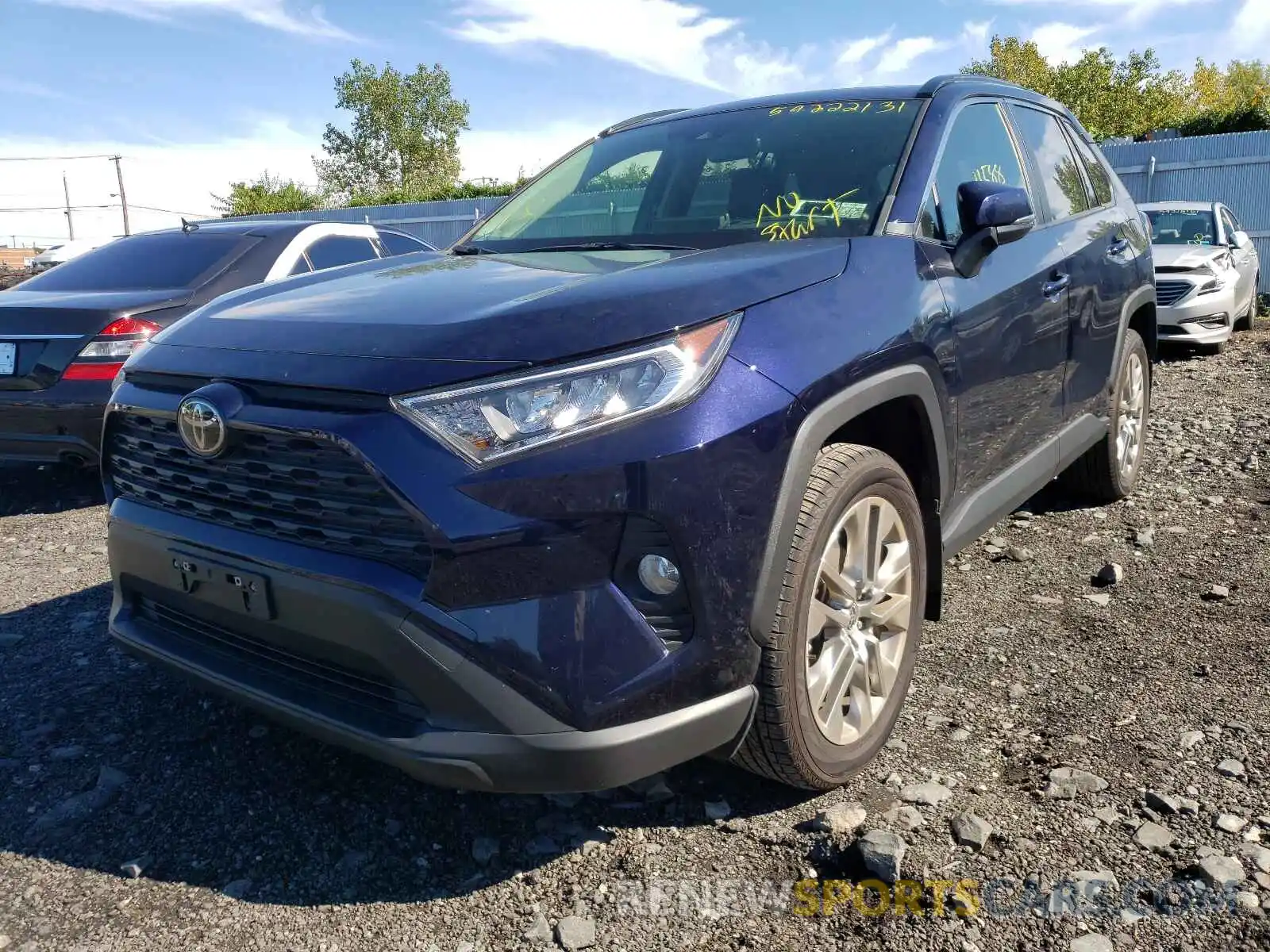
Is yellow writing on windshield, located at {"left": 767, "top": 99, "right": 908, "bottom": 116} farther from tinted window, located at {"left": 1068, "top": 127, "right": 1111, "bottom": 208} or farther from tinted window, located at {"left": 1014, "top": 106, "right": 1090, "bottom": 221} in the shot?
tinted window, located at {"left": 1068, "top": 127, "right": 1111, "bottom": 208}

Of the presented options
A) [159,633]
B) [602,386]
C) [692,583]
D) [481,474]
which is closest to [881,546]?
[692,583]

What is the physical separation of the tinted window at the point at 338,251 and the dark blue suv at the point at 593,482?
3730 millimetres

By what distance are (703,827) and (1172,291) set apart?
9.33m

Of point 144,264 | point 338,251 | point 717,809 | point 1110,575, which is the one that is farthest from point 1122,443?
Result: point 144,264

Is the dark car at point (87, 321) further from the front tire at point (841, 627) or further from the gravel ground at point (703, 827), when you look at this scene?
the front tire at point (841, 627)

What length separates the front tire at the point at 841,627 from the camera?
7.06 feet

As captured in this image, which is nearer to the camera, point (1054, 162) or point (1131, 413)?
point (1054, 162)

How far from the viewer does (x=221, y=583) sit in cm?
222

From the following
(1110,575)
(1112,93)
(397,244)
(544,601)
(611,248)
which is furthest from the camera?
(1112,93)

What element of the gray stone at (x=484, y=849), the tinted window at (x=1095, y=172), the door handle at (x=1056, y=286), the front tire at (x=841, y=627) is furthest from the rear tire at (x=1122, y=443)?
the gray stone at (x=484, y=849)

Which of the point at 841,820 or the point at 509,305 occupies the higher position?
the point at 509,305

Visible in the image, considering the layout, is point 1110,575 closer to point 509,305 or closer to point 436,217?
point 509,305

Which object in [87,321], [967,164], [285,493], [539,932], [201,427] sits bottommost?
[539,932]

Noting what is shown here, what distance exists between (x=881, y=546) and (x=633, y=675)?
2.97 ft
